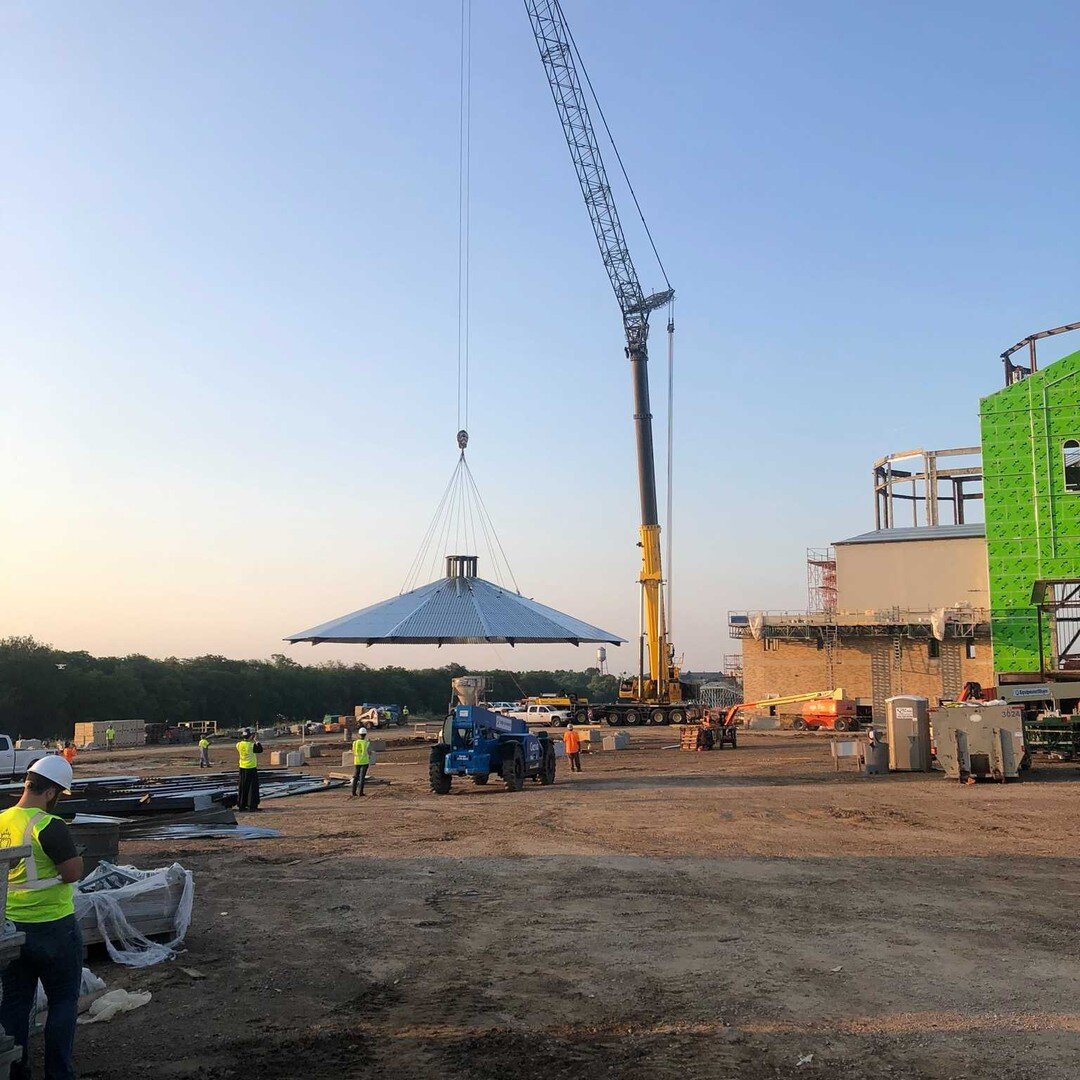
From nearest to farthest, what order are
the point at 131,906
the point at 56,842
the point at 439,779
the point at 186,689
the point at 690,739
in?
the point at 56,842 < the point at 131,906 < the point at 439,779 < the point at 690,739 < the point at 186,689

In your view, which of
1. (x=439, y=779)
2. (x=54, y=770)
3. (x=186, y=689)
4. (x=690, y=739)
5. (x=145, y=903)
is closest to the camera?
(x=54, y=770)

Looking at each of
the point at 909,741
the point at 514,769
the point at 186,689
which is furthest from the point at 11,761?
the point at 186,689

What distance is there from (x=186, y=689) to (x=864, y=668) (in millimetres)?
57954

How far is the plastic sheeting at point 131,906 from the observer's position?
8820 millimetres

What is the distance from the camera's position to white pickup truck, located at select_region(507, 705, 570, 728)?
200 feet

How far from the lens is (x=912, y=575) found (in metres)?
61.3

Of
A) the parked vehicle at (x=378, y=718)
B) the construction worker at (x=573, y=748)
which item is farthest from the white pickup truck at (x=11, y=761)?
the parked vehicle at (x=378, y=718)

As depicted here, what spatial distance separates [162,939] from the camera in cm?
935

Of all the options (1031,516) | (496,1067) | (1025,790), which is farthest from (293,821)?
(1031,516)

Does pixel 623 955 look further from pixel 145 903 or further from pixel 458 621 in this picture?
pixel 458 621

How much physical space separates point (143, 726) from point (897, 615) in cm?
4807

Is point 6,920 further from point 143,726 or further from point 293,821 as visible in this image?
point 143,726

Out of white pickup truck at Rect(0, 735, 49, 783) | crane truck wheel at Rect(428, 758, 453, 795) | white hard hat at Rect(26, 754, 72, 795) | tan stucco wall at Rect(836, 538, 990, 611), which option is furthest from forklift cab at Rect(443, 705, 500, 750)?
tan stucco wall at Rect(836, 538, 990, 611)

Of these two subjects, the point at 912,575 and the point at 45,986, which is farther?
the point at 912,575
